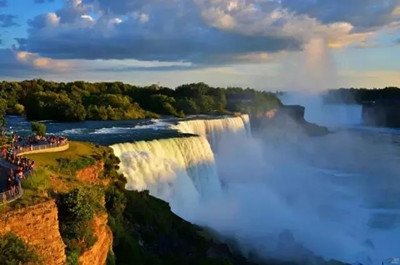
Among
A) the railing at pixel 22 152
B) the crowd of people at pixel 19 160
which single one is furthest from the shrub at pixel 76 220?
the crowd of people at pixel 19 160

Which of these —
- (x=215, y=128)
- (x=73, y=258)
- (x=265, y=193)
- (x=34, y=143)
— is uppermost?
(x=34, y=143)

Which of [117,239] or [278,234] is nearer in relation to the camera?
[117,239]

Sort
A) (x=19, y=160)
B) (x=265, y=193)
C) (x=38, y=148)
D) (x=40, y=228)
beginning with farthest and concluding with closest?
(x=265, y=193) → (x=38, y=148) → (x=19, y=160) → (x=40, y=228)

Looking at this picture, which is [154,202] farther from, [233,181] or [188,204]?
[233,181]

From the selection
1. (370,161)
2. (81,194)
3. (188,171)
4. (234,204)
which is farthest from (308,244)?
(370,161)

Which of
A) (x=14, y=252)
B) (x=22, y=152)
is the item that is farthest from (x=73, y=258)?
(x=22, y=152)

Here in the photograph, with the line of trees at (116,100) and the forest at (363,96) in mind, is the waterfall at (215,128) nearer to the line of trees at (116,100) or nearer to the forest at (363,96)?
the line of trees at (116,100)

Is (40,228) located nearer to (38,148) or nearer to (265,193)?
(38,148)
